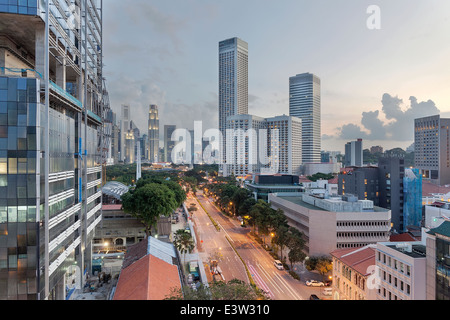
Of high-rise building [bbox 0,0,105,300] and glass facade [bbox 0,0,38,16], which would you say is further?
glass facade [bbox 0,0,38,16]

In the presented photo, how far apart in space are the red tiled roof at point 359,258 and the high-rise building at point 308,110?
10801 centimetres

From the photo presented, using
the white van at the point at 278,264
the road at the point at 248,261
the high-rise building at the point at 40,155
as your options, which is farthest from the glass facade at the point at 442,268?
the high-rise building at the point at 40,155

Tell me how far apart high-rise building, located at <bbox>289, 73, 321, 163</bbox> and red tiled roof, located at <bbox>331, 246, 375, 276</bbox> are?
10801 centimetres

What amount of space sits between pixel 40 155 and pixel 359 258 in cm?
2248

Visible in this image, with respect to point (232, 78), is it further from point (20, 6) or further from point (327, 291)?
point (20, 6)

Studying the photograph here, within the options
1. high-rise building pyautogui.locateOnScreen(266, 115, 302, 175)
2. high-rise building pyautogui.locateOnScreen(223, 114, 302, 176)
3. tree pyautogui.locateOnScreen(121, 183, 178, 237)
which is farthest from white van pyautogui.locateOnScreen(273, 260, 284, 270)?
high-rise building pyautogui.locateOnScreen(266, 115, 302, 175)

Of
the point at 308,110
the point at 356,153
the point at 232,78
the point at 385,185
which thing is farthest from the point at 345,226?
the point at 232,78

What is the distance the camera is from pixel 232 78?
138m

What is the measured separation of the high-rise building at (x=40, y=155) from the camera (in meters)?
13.4

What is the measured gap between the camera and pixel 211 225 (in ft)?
152

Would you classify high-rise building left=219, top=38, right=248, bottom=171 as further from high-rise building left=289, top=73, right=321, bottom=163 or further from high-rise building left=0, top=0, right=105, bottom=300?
high-rise building left=0, top=0, right=105, bottom=300

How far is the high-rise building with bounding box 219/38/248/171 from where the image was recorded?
13688 cm
